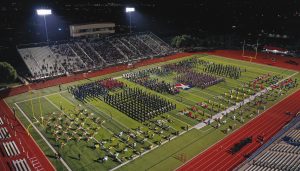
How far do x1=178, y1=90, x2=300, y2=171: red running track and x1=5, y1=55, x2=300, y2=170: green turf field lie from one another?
1.02 metres

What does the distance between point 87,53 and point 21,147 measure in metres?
45.9

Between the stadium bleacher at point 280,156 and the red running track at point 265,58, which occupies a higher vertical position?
the red running track at point 265,58

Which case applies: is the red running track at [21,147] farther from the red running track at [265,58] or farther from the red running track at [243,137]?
the red running track at [265,58]

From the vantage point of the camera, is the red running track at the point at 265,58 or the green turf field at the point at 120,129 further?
the red running track at the point at 265,58

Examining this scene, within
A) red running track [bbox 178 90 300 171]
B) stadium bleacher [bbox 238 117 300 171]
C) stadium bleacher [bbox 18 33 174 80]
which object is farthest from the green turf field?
stadium bleacher [bbox 18 33 174 80]

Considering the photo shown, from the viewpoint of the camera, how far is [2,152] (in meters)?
32.3

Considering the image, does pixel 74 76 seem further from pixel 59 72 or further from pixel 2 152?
pixel 2 152

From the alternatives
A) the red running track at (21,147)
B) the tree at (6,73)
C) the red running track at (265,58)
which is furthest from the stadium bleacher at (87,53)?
the red running track at (21,147)

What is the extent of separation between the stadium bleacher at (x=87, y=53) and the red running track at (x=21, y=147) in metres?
22.1

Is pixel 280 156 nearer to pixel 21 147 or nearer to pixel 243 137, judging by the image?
pixel 243 137

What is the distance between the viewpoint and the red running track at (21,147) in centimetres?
3009

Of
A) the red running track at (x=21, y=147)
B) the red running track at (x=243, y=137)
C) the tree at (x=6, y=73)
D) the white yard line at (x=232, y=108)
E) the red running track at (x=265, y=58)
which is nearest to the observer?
the red running track at (x=21, y=147)

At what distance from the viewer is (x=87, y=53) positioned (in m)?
76.1

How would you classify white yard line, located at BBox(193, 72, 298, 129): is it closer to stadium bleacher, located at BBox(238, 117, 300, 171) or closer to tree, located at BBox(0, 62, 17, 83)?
stadium bleacher, located at BBox(238, 117, 300, 171)
